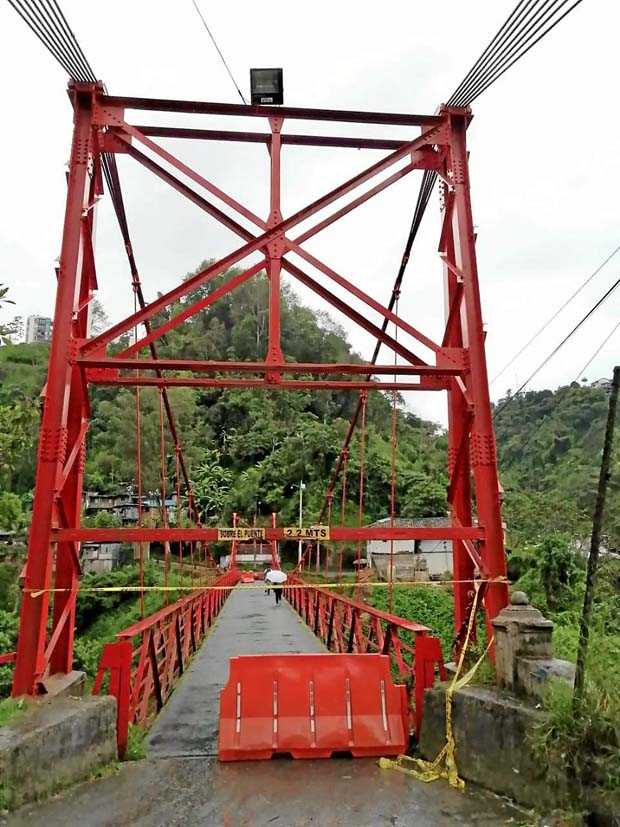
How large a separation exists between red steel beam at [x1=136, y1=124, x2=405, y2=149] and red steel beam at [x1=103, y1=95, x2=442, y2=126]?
0.24 meters

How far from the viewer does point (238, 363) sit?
5.45 meters

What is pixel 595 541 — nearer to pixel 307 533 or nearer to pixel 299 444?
pixel 307 533

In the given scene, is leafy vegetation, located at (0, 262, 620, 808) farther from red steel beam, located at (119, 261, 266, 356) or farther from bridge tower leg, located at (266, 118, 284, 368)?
bridge tower leg, located at (266, 118, 284, 368)

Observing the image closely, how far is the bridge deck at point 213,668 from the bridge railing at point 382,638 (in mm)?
410

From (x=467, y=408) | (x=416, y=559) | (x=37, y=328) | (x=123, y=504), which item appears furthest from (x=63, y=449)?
(x=37, y=328)

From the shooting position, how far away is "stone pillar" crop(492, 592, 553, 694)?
422cm

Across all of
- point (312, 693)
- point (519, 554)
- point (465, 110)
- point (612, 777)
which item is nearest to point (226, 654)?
point (312, 693)

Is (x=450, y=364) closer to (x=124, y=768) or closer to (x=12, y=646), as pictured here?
(x=124, y=768)

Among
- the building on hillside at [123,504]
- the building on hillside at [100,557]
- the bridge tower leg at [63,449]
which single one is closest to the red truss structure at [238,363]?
the bridge tower leg at [63,449]

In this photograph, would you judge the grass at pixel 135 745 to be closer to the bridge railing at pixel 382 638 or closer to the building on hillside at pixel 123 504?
the bridge railing at pixel 382 638

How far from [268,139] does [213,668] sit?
21.8 ft

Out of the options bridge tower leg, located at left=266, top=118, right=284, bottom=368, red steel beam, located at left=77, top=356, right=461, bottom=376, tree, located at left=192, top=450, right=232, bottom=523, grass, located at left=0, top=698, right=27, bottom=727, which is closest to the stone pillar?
red steel beam, located at left=77, top=356, right=461, bottom=376

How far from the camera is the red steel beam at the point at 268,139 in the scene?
6285 millimetres

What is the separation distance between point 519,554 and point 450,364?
597 inches
